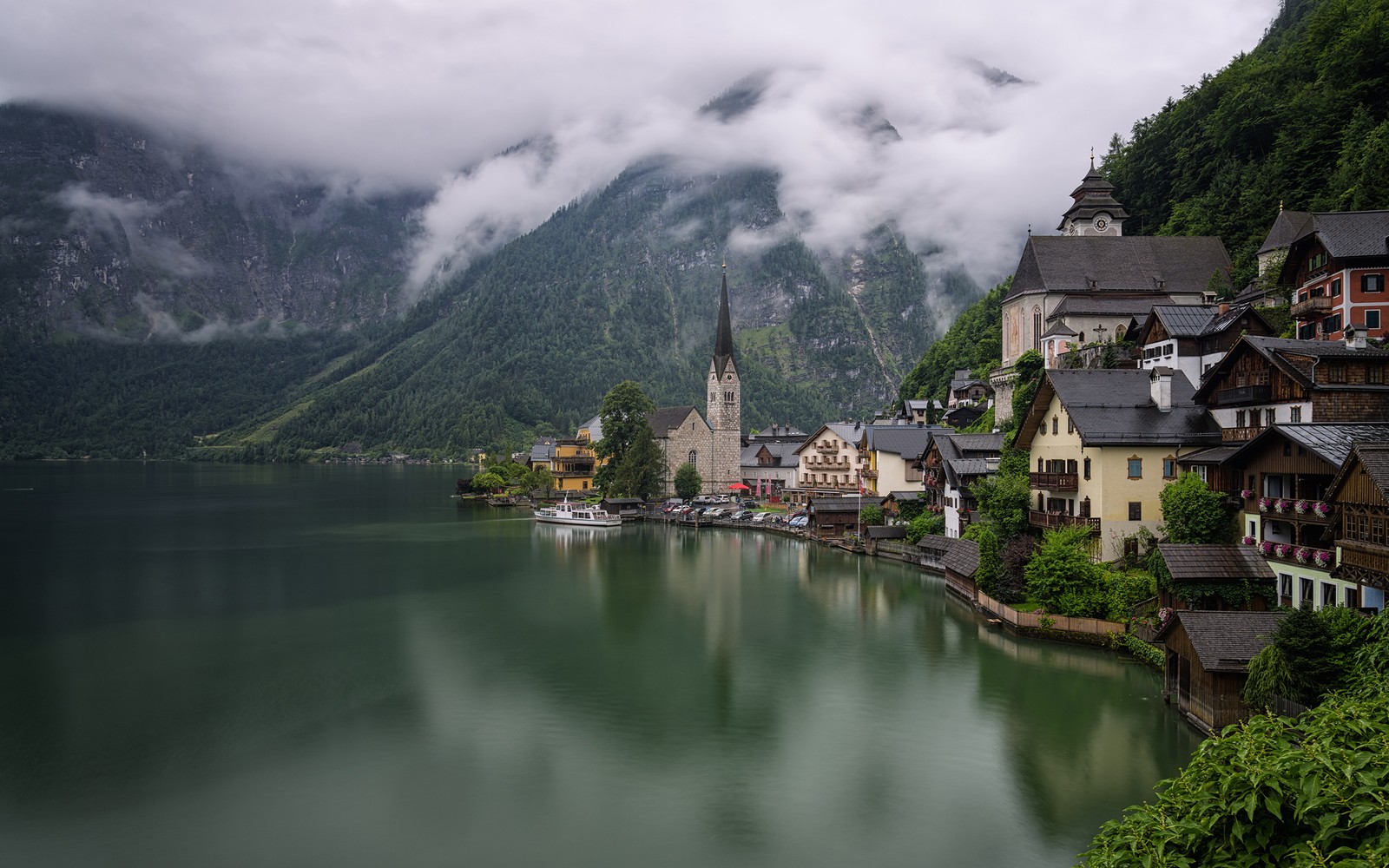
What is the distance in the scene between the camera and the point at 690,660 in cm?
2953

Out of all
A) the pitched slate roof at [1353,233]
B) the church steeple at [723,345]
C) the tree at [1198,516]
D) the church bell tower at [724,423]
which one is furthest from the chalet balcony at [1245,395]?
the church steeple at [723,345]

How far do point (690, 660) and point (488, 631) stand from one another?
8.95 m

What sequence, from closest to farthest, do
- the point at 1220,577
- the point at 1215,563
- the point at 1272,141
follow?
the point at 1220,577 < the point at 1215,563 < the point at 1272,141

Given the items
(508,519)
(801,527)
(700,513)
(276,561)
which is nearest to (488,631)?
(276,561)

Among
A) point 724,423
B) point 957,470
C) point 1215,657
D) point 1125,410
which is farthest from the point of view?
point 724,423

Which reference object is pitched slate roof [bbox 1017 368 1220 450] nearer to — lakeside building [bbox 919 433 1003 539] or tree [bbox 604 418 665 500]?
lakeside building [bbox 919 433 1003 539]

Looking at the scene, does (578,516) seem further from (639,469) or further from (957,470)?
(957,470)

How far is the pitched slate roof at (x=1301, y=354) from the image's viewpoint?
23.0 m

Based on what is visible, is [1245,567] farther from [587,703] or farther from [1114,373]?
[587,703]

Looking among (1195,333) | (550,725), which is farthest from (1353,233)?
(550,725)

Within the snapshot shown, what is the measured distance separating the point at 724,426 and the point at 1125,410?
6502 cm

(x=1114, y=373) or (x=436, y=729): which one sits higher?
(x=1114, y=373)

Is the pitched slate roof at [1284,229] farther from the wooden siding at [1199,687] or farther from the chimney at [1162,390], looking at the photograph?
the wooden siding at [1199,687]

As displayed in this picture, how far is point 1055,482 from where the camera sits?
32.4 meters
